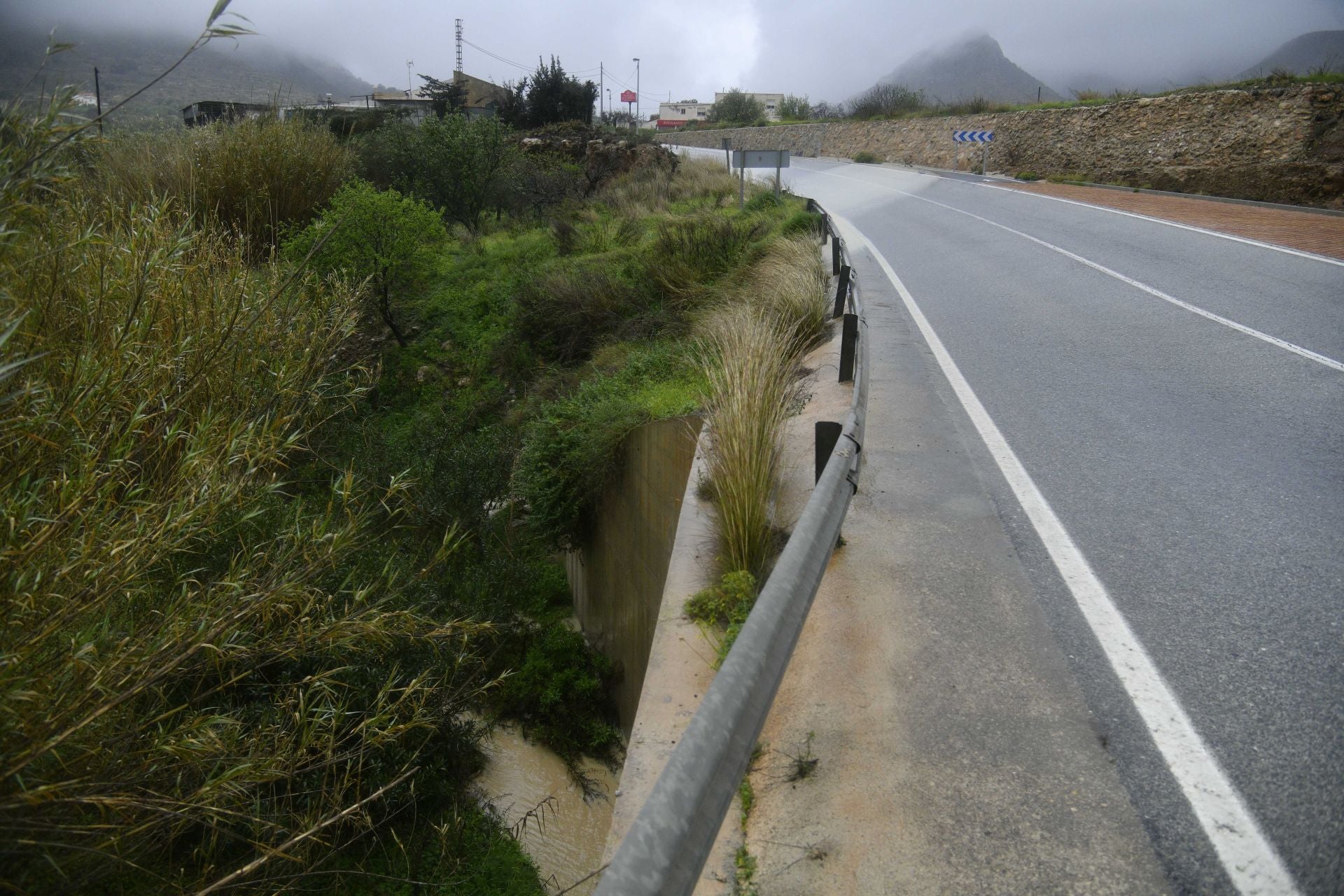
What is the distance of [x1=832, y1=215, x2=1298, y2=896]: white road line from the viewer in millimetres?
2453

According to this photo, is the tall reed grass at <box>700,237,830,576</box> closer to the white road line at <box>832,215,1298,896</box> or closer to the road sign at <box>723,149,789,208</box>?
the white road line at <box>832,215,1298,896</box>

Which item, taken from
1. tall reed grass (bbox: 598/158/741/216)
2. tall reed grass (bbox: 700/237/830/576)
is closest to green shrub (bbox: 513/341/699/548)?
tall reed grass (bbox: 700/237/830/576)

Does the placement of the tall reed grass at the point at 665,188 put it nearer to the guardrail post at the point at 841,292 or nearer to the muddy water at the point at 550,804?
the guardrail post at the point at 841,292

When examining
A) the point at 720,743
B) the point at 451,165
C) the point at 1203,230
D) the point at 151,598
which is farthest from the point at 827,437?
the point at 451,165

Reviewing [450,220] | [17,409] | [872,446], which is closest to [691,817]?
[17,409]

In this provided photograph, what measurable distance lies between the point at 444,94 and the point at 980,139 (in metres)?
26.9

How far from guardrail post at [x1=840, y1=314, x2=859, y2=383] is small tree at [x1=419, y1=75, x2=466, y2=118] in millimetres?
38642

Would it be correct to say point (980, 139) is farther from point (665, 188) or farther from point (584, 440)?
point (584, 440)

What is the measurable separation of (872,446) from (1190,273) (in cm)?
776

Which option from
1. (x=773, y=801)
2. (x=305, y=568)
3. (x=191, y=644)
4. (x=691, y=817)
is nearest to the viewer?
(x=691, y=817)

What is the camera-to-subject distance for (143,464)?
4.44m

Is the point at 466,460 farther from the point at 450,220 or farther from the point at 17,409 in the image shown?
the point at 450,220

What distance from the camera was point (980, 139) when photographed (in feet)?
113

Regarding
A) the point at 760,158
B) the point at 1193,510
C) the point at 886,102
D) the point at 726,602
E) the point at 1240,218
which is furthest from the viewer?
the point at 886,102
